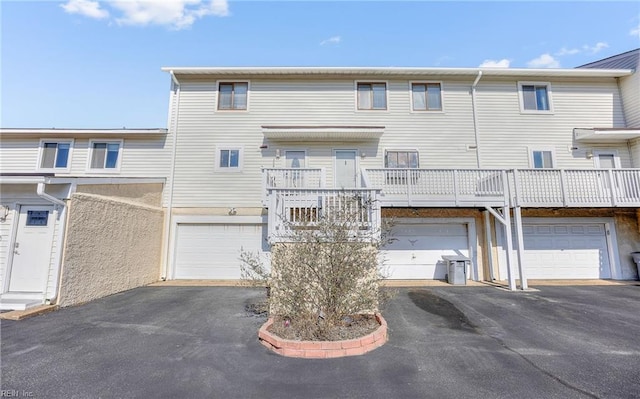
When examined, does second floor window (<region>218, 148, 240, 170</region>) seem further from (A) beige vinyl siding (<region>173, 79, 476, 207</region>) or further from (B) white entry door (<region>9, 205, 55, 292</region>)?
(B) white entry door (<region>9, 205, 55, 292</region>)

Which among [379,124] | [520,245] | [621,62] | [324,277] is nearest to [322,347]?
[324,277]

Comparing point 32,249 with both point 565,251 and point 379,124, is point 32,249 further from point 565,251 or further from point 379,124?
point 565,251

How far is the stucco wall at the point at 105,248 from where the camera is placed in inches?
247

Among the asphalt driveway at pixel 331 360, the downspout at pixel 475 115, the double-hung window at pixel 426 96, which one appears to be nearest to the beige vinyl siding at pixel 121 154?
the asphalt driveway at pixel 331 360

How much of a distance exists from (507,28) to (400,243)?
860 cm

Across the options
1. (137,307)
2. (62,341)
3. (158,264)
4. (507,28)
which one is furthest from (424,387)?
(507,28)

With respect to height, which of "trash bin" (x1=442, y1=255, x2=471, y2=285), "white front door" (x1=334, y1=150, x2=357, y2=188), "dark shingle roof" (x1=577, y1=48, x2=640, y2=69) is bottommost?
"trash bin" (x1=442, y1=255, x2=471, y2=285)

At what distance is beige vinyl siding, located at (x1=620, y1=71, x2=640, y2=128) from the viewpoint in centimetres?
1045

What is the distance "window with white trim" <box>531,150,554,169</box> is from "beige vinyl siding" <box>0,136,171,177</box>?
14085 millimetres

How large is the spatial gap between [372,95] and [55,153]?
12.6m

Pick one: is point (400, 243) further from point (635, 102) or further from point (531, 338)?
point (635, 102)

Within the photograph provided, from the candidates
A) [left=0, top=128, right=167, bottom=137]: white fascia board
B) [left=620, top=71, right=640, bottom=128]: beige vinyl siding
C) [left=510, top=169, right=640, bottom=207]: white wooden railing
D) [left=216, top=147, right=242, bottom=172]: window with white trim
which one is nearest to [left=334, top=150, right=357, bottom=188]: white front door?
[left=216, top=147, right=242, bottom=172]: window with white trim

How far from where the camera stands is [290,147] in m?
10.4

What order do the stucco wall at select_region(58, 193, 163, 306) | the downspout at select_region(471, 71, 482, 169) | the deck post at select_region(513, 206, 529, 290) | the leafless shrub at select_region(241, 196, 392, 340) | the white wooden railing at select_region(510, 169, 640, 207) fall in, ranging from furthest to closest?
1. the downspout at select_region(471, 71, 482, 169)
2. the white wooden railing at select_region(510, 169, 640, 207)
3. the deck post at select_region(513, 206, 529, 290)
4. the stucco wall at select_region(58, 193, 163, 306)
5. the leafless shrub at select_region(241, 196, 392, 340)
